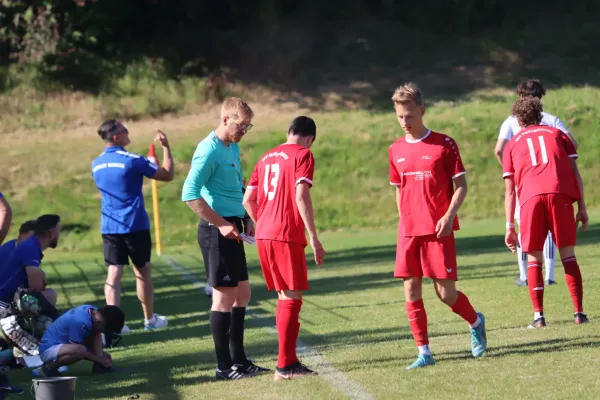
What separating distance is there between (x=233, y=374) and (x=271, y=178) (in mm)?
1466

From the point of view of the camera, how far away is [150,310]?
1207 centimetres

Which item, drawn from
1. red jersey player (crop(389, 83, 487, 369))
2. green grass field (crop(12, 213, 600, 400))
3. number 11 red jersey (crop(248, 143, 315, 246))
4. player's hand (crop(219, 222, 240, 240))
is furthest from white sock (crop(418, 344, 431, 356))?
player's hand (crop(219, 222, 240, 240))

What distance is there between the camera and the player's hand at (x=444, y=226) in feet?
25.8

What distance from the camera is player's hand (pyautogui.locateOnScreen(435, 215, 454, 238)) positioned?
7.87 metres

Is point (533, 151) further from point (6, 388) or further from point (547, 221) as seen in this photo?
point (6, 388)

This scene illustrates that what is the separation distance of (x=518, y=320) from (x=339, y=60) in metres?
33.4

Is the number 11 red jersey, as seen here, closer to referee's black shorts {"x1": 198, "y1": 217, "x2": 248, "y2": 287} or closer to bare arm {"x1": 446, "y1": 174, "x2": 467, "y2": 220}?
referee's black shorts {"x1": 198, "y1": 217, "x2": 248, "y2": 287}

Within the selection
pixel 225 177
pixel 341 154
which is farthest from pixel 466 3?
pixel 225 177

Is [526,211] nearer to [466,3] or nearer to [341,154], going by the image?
[341,154]

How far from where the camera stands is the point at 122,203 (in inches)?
458

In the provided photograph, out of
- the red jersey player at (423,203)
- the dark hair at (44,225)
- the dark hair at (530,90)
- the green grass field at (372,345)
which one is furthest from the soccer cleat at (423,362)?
the dark hair at (44,225)

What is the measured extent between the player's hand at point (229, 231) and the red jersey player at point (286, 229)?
6.4 inches

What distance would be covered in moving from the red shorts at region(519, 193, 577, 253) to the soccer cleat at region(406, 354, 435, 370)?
1.59 metres

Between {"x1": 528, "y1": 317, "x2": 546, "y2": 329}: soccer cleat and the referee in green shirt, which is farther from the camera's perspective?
{"x1": 528, "y1": 317, "x2": 546, "y2": 329}: soccer cleat
